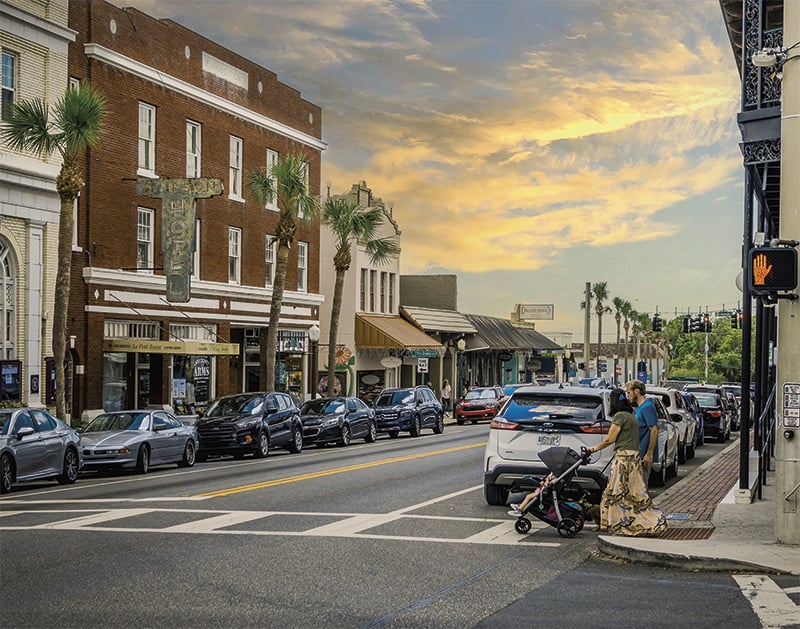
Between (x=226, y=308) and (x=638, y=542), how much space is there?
103ft

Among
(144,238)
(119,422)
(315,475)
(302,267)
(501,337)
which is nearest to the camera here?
(315,475)

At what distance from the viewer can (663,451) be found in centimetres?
2067

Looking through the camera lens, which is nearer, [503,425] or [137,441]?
[503,425]

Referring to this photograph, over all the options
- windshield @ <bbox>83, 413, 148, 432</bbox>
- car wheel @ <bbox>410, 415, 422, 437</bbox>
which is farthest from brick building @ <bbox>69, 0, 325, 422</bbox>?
windshield @ <bbox>83, 413, 148, 432</bbox>

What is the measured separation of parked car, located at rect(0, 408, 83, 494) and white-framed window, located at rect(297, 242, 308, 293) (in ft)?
89.2

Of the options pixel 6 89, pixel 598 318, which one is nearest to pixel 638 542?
pixel 6 89

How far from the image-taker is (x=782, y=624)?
29.5 feet

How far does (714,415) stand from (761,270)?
24805mm

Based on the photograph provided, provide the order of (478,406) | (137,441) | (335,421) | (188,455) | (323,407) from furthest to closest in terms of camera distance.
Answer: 1. (478,406)
2. (323,407)
3. (335,421)
4. (188,455)
5. (137,441)

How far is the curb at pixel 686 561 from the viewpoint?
11378 mm

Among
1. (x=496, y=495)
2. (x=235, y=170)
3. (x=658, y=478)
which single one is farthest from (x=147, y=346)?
(x=496, y=495)

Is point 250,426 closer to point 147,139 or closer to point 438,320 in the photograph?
point 147,139

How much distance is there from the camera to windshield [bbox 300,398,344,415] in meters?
34.4

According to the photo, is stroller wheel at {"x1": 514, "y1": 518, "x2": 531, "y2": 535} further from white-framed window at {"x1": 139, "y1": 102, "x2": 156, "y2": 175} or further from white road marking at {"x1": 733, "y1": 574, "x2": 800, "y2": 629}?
white-framed window at {"x1": 139, "y1": 102, "x2": 156, "y2": 175}
